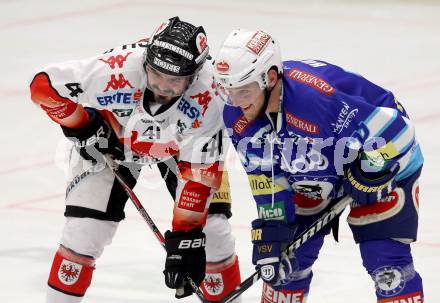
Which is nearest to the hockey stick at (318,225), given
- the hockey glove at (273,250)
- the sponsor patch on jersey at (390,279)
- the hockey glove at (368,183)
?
the hockey glove at (273,250)

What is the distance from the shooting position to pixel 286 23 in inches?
407

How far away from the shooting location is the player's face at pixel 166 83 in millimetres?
4848

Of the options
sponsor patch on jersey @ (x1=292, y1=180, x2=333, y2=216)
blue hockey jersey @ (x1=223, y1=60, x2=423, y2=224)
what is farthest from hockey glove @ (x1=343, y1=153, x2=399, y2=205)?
sponsor patch on jersey @ (x1=292, y1=180, x2=333, y2=216)

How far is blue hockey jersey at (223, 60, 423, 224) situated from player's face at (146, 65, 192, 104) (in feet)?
0.82

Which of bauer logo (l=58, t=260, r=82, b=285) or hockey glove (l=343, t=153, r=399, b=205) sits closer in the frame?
hockey glove (l=343, t=153, r=399, b=205)

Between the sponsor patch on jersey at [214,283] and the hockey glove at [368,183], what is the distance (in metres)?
0.97

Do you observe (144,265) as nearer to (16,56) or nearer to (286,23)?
(16,56)

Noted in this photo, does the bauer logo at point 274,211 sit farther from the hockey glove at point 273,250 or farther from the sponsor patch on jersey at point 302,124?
the sponsor patch on jersey at point 302,124

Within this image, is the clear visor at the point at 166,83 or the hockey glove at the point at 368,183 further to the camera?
the clear visor at the point at 166,83

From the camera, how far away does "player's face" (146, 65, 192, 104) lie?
15.9ft

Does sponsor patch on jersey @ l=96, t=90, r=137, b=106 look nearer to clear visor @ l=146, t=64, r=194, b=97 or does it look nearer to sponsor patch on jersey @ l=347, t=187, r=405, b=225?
clear visor @ l=146, t=64, r=194, b=97

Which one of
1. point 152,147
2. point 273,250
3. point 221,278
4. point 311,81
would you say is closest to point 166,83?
point 152,147

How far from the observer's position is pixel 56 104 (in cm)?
513

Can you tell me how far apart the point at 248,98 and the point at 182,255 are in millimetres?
825
